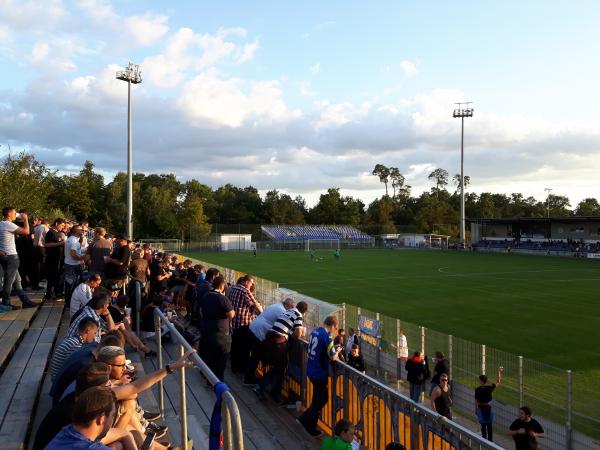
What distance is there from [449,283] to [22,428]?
33.1m

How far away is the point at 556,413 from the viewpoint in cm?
1082

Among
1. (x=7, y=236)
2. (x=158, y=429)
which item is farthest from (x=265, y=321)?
(x=7, y=236)

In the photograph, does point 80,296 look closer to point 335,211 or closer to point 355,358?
point 355,358

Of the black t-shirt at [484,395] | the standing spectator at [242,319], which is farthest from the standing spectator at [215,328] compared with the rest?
the black t-shirt at [484,395]

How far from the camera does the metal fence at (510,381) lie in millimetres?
9781

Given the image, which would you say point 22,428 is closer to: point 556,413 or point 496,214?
point 556,413

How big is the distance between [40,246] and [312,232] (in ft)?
293

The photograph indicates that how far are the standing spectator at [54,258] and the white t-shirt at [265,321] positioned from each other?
5197mm

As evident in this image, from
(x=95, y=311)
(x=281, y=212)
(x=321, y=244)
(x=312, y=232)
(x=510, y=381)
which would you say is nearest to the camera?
(x=95, y=311)

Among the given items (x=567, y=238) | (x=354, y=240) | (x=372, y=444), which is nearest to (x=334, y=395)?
(x=372, y=444)

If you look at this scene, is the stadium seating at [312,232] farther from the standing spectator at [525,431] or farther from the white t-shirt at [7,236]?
the standing spectator at [525,431]

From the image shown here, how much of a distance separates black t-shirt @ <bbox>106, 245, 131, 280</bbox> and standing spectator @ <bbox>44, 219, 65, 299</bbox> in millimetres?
1941

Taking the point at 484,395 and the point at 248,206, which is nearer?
the point at 484,395

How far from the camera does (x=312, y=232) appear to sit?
99812 millimetres
